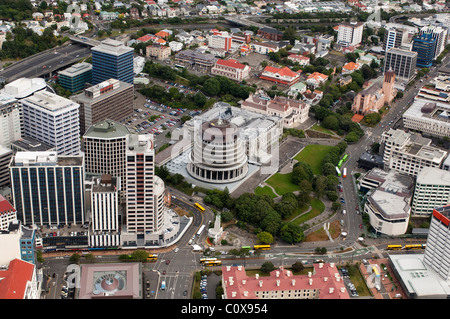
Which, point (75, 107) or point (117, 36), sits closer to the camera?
point (75, 107)

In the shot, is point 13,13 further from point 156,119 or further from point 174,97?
point 156,119

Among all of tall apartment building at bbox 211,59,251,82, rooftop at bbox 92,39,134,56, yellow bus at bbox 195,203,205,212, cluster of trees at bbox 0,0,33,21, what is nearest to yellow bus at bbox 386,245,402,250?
yellow bus at bbox 195,203,205,212

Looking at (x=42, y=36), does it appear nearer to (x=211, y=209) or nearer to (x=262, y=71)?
(x=262, y=71)

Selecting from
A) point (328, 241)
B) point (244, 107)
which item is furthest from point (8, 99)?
point (328, 241)

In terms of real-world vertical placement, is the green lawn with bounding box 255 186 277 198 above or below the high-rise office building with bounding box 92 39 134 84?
below

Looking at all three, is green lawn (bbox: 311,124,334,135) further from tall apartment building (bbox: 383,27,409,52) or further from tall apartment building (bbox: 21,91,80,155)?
tall apartment building (bbox: 21,91,80,155)

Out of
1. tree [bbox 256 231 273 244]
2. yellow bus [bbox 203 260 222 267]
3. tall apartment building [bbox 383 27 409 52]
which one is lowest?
yellow bus [bbox 203 260 222 267]

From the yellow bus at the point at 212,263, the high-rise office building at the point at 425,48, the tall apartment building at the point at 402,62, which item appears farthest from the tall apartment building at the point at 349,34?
the yellow bus at the point at 212,263
